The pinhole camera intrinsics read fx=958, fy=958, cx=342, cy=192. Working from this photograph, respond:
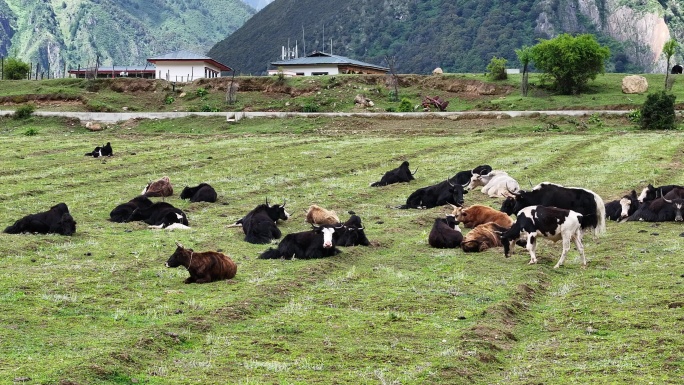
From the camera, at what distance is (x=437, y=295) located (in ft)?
52.6

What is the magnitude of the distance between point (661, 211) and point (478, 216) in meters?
5.00

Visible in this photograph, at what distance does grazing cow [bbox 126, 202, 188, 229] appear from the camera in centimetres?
2462

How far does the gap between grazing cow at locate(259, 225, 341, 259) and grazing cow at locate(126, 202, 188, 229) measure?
201 inches

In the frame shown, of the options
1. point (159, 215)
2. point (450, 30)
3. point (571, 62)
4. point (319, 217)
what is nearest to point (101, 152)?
point (159, 215)

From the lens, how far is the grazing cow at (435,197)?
28.3 meters

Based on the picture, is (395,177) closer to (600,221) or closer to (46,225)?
(600,221)

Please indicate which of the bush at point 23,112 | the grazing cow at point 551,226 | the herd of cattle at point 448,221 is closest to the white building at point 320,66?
the bush at point 23,112

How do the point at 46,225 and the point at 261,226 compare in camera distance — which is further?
the point at 46,225

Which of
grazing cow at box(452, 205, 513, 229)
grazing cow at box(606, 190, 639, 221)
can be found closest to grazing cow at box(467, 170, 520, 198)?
grazing cow at box(606, 190, 639, 221)

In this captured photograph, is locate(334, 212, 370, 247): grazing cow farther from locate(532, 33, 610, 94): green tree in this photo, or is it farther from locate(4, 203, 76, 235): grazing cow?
locate(532, 33, 610, 94): green tree

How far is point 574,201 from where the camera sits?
2230cm

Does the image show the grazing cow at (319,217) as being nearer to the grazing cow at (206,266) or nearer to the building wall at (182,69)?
the grazing cow at (206,266)

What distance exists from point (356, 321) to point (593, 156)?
30360 mm

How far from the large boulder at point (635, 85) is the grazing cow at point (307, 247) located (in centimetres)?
5510
